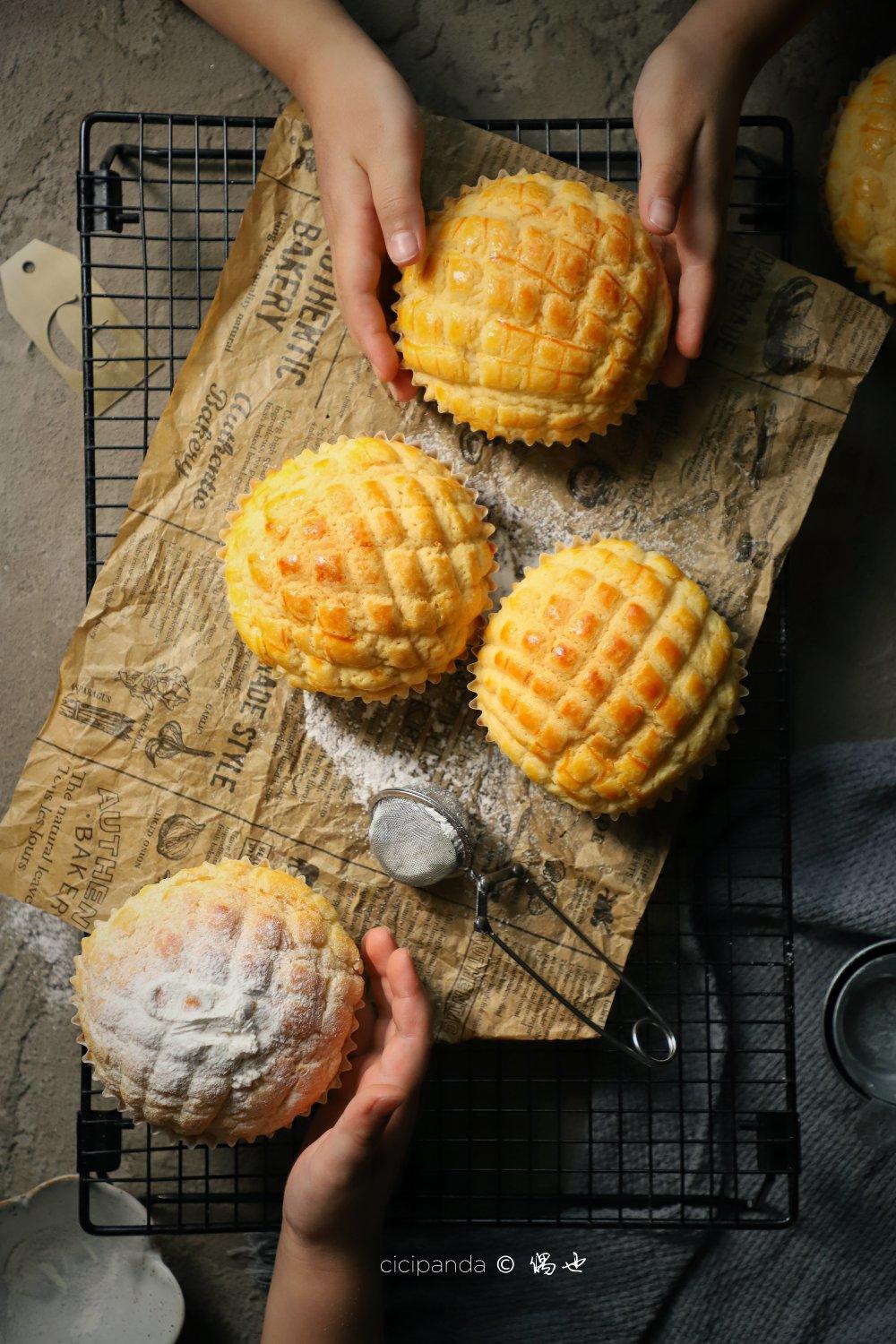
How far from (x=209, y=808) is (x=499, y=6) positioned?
2875mm

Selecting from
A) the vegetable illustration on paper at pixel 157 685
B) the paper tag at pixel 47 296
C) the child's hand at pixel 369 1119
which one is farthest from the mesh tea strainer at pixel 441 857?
the paper tag at pixel 47 296

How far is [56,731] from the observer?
309 cm

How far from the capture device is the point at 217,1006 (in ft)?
9.04

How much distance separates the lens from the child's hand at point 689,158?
2793 mm

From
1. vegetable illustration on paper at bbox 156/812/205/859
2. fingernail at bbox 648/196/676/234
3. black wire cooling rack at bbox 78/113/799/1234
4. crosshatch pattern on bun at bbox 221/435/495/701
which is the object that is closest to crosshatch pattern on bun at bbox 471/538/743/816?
crosshatch pattern on bun at bbox 221/435/495/701

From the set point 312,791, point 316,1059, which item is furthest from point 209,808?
point 316,1059

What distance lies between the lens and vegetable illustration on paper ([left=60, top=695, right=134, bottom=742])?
3094 millimetres

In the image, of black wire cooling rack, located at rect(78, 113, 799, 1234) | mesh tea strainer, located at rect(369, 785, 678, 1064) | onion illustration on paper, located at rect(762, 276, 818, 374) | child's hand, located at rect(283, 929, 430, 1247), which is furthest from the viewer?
black wire cooling rack, located at rect(78, 113, 799, 1234)

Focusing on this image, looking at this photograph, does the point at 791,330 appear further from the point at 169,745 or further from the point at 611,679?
the point at 169,745

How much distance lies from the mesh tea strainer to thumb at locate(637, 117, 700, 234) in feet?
5.56

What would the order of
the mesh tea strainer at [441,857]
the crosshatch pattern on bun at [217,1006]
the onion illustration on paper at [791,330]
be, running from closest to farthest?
the crosshatch pattern on bun at [217,1006] < the mesh tea strainer at [441,857] < the onion illustration on paper at [791,330]

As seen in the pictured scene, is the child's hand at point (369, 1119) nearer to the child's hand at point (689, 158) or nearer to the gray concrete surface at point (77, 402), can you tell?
the gray concrete surface at point (77, 402)

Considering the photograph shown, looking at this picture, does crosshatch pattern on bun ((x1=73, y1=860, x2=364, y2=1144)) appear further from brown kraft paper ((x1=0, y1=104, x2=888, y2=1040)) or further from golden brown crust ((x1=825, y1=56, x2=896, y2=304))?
golden brown crust ((x1=825, y1=56, x2=896, y2=304))

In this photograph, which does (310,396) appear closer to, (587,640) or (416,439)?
(416,439)
